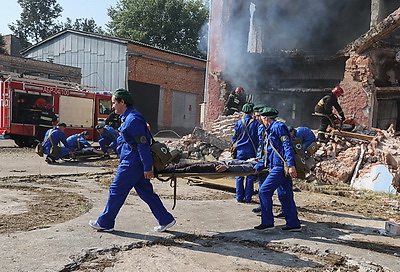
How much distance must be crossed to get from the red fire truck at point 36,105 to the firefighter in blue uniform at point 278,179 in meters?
12.0

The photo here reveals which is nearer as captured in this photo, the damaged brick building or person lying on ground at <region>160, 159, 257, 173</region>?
person lying on ground at <region>160, 159, 257, 173</region>

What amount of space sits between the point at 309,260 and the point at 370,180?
5813 millimetres

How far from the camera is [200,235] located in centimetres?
488

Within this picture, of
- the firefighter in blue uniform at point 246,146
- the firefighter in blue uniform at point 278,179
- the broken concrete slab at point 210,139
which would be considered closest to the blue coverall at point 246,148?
the firefighter in blue uniform at point 246,146

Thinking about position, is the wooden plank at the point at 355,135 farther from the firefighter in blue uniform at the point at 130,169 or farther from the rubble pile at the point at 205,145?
the firefighter in blue uniform at the point at 130,169

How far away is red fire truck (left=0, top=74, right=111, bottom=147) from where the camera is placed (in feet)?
47.9

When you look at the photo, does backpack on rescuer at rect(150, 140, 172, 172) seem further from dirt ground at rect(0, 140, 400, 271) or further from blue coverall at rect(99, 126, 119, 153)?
blue coverall at rect(99, 126, 119, 153)

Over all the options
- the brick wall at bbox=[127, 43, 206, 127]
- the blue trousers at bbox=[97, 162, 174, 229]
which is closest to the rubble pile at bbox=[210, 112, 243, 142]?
the blue trousers at bbox=[97, 162, 174, 229]

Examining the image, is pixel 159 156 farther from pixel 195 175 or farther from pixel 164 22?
pixel 164 22

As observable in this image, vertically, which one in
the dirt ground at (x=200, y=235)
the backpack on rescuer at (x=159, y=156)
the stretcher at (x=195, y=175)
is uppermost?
the backpack on rescuer at (x=159, y=156)

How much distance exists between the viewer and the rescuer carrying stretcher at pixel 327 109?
10672mm

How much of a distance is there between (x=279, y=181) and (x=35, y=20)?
4931cm

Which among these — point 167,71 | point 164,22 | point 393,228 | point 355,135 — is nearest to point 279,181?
point 393,228

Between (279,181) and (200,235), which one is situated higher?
(279,181)
